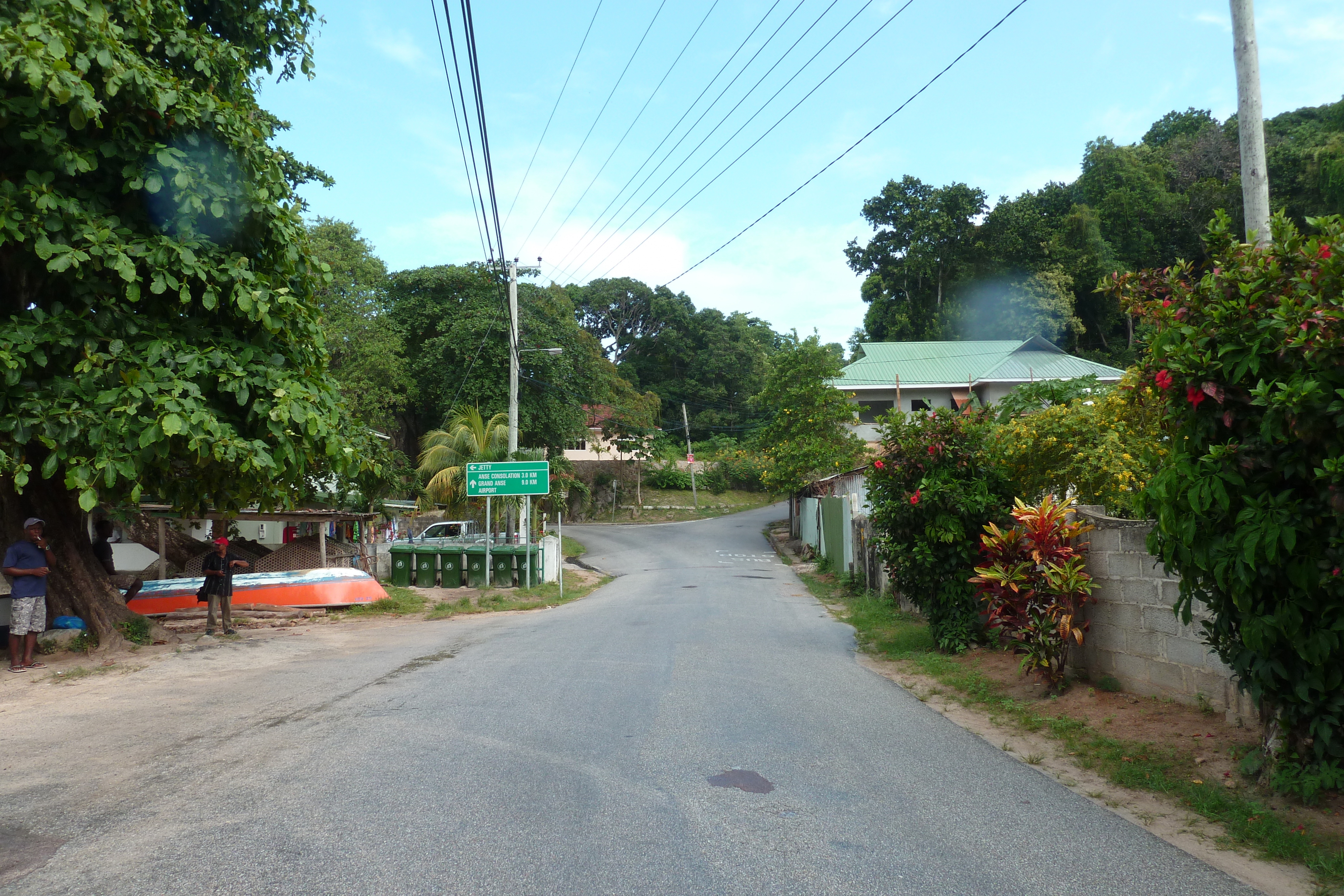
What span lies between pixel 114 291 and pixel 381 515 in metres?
16.8

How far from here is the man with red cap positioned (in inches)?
541

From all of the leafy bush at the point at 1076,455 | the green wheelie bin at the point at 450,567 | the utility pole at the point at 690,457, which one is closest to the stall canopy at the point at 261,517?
the green wheelie bin at the point at 450,567

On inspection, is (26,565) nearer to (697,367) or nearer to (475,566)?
(475,566)

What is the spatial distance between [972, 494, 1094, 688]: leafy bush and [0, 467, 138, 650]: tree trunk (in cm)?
1056

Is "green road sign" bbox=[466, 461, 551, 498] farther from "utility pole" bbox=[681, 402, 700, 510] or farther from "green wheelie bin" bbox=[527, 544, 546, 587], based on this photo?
"utility pole" bbox=[681, 402, 700, 510]

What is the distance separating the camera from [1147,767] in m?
5.93

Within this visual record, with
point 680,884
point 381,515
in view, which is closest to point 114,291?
point 680,884

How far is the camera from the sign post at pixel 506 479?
73.0ft

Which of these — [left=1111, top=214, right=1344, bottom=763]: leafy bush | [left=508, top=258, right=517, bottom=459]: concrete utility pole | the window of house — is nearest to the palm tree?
[left=508, top=258, right=517, bottom=459]: concrete utility pole

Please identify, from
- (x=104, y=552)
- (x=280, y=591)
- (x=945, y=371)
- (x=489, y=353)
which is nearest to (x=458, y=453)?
(x=489, y=353)

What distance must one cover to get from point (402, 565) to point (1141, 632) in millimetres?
19724

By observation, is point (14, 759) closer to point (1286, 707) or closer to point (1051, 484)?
point (1286, 707)

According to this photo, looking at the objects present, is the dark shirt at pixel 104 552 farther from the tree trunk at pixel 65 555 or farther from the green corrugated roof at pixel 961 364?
the green corrugated roof at pixel 961 364

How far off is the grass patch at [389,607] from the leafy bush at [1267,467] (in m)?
15.2
